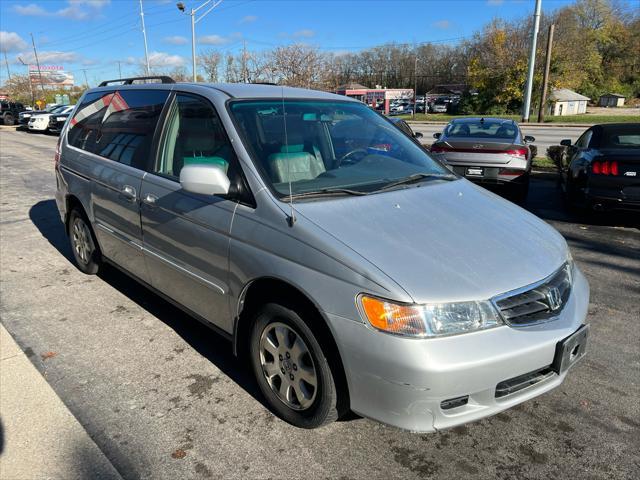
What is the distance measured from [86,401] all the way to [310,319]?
1.55 m

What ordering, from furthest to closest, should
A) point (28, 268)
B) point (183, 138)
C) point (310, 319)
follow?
point (28, 268) → point (183, 138) → point (310, 319)

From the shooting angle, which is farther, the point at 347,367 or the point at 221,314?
the point at 221,314

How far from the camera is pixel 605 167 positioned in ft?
22.6

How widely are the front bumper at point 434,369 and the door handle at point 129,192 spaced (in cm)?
214

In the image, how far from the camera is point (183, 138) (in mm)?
3506

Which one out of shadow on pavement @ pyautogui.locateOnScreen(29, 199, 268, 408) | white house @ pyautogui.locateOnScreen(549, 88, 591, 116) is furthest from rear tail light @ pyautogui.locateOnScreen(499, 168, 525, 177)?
white house @ pyautogui.locateOnScreen(549, 88, 591, 116)

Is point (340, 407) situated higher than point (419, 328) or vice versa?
point (419, 328)

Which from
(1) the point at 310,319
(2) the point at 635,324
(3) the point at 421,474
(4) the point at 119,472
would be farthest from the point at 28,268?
(2) the point at 635,324

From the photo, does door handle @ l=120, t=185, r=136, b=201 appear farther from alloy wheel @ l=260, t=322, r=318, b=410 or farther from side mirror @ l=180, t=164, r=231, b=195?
alloy wheel @ l=260, t=322, r=318, b=410

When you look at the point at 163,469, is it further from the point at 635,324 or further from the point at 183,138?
the point at 635,324

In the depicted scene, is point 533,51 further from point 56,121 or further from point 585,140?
point 56,121

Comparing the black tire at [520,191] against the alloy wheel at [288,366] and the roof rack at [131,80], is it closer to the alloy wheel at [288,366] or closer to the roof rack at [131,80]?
the roof rack at [131,80]

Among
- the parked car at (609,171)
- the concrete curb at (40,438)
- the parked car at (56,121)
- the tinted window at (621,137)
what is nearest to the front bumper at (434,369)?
the concrete curb at (40,438)

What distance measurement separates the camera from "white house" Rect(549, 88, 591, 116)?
5540 centimetres
